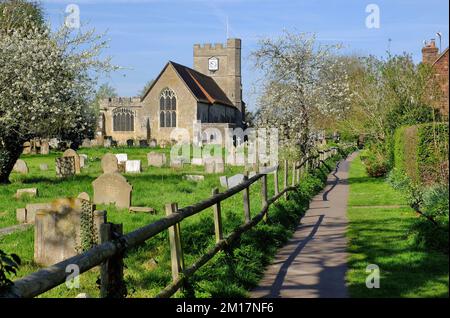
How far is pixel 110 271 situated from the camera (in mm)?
5891

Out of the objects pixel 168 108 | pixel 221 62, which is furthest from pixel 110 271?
pixel 221 62

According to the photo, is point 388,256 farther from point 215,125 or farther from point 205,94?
point 205,94

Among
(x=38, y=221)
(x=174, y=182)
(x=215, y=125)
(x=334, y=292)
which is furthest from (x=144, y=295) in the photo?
(x=215, y=125)

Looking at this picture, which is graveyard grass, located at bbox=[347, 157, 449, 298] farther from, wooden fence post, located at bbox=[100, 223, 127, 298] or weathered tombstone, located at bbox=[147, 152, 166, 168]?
weathered tombstone, located at bbox=[147, 152, 166, 168]

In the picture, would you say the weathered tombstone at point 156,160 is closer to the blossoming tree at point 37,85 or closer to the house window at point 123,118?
the blossoming tree at point 37,85

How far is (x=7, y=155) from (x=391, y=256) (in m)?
19.2

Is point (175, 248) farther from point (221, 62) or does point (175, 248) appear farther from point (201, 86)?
point (221, 62)

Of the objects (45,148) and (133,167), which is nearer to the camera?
(133,167)

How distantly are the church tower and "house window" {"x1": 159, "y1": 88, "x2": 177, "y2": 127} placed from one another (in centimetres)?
1490

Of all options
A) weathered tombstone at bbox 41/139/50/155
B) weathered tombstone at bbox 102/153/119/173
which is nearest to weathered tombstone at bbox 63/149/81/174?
weathered tombstone at bbox 102/153/119/173

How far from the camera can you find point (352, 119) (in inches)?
1500

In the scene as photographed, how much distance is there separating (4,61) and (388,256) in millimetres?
18611

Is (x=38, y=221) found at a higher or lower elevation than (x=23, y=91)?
lower

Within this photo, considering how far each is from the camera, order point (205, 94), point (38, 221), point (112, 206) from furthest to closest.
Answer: point (205, 94)
point (112, 206)
point (38, 221)
